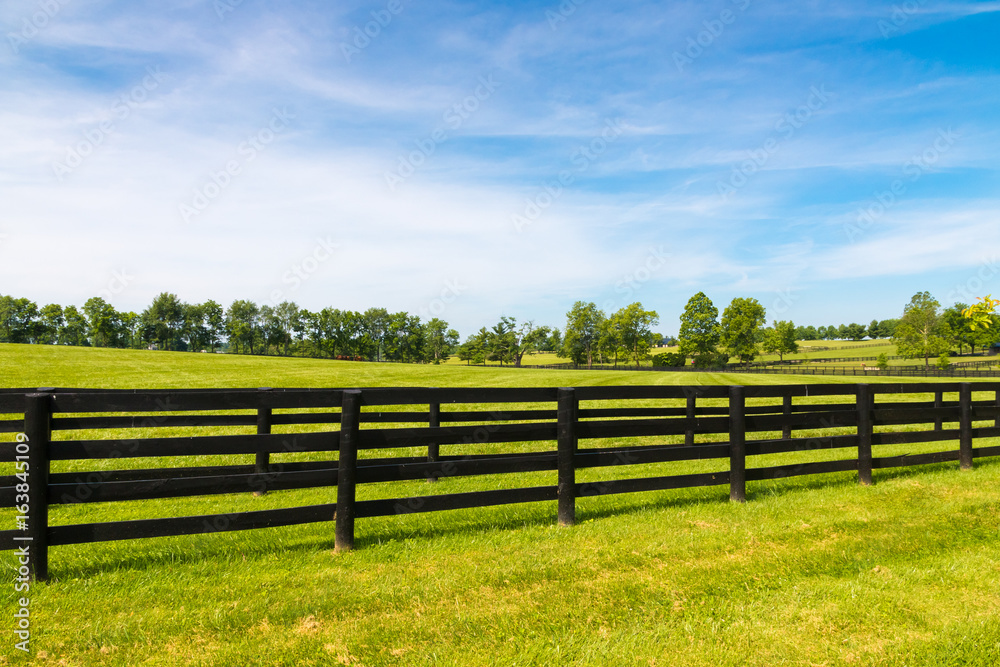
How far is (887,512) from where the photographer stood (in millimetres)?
6168

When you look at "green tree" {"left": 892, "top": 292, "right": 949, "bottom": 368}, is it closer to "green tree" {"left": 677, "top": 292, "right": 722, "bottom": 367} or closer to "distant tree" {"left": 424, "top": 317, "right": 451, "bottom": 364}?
"green tree" {"left": 677, "top": 292, "right": 722, "bottom": 367}

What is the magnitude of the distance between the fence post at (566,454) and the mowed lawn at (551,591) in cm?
25

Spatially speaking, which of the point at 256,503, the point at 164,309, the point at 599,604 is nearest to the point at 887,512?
the point at 599,604

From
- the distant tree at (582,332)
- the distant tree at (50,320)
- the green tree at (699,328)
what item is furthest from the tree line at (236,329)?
the green tree at (699,328)

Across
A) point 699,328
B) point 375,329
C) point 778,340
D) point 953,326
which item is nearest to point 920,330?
point 953,326

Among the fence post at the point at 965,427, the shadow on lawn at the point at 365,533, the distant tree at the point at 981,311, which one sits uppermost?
the distant tree at the point at 981,311

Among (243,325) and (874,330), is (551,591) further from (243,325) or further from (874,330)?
(874,330)

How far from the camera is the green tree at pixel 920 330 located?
78625 mm

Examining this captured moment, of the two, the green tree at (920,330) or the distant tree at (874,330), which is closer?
the green tree at (920,330)

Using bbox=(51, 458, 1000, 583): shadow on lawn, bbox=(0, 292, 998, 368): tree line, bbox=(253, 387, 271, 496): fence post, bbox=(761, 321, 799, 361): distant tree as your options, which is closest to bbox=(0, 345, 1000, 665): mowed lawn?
Answer: bbox=(51, 458, 1000, 583): shadow on lawn

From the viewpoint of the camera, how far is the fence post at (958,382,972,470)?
855cm

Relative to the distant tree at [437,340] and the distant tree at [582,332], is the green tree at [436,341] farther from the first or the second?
the distant tree at [582,332]

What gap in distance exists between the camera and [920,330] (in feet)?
269

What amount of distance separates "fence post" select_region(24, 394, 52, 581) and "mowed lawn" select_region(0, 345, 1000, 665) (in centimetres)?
22
